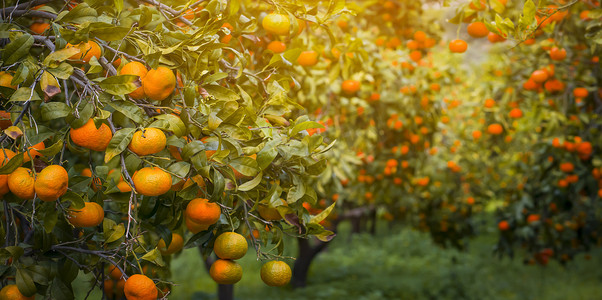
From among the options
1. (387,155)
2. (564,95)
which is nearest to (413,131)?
(387,155)

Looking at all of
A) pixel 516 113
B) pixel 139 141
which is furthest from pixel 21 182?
pixel 516 113

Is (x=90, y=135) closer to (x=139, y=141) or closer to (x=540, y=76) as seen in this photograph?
(x=139, y=141)

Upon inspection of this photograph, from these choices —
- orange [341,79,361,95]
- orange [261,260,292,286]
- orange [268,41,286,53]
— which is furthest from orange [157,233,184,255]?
orange [341,79,361,95]

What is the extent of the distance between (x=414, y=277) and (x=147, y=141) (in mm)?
9139

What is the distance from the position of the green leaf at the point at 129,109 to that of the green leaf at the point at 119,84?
1.2 inches

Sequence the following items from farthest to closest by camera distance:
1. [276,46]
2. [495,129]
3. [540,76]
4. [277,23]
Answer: [495,129]
[540,76]
[276,46]
[277,23]

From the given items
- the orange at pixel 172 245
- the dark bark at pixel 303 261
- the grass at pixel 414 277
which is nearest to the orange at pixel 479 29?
the orange at pixel 172 245

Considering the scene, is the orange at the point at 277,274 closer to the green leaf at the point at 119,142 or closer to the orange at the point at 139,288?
the orange at the point at 139,288

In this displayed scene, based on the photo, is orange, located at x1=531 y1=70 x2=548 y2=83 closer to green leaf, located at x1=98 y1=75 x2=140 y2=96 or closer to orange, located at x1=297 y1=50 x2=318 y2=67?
orange, located at x1=297 y1=50 x2=318 y2=67

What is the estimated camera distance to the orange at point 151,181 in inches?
44.7

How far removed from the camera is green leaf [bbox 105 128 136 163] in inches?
44.9

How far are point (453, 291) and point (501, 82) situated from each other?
15.0ft

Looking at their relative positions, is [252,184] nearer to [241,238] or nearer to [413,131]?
[241,238]

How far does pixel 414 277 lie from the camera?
950 cm
